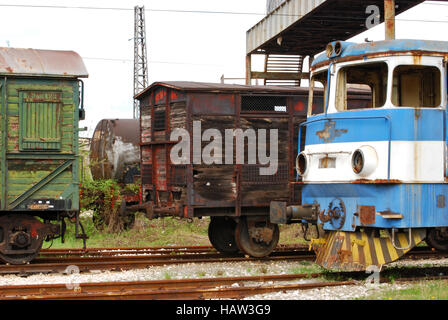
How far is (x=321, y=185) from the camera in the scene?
9.48 metres

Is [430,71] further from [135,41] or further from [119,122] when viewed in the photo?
[135,41]

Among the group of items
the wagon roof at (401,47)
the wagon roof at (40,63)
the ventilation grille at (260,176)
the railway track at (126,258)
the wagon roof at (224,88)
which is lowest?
the railway track at (126,258)

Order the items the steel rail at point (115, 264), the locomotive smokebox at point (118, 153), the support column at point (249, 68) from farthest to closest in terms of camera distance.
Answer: the support column at point (249, 68)
the locomotive smokebox at point (118, 153)
the steel rail at point (115, 264)

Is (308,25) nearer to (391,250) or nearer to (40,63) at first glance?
(40,63)

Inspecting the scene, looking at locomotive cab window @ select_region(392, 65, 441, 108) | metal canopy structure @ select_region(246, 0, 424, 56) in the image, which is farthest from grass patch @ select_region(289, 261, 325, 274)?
metal canopy structure @ select_region(246, 0, 424, 56)

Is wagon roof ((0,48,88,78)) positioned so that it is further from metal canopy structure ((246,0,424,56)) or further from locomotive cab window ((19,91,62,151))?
metal canopy structure ((246,0,424,56))

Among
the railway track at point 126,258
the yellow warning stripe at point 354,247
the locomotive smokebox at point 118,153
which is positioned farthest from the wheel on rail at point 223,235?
the locomotive smokebox at point 118,153

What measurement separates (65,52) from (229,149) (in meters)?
3.65

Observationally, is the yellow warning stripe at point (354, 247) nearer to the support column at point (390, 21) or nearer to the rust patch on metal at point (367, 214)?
the rust patch on metal at point (367, 214)

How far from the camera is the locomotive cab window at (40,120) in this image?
10.9 m

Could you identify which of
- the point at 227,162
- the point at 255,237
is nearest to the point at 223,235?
the point at 255,237

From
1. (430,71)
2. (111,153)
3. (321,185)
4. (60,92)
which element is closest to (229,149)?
(321,185)

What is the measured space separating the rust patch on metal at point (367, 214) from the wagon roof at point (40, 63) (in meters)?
5.64

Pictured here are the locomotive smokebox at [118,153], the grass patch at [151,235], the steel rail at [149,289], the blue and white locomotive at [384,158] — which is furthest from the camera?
the locomotive smokebox at [118,153]
